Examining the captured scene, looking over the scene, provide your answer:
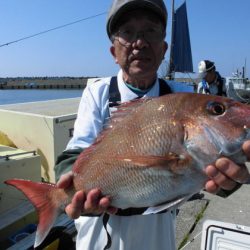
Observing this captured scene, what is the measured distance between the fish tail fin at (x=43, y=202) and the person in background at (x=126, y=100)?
5.6 inches

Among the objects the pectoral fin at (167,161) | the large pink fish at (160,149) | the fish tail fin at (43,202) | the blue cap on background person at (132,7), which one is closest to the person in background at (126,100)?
the blue cap on background person at (132,7)

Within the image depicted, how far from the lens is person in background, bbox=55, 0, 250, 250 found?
1971mm

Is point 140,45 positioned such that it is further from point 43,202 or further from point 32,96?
point 32,96

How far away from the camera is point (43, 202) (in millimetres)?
1781

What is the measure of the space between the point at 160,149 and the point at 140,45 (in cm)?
76

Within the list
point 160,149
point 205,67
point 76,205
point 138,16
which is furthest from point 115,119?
point 205,67

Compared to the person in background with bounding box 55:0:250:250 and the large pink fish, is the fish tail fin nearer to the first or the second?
the large pink fish

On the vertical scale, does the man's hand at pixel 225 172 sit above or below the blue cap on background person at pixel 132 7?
below

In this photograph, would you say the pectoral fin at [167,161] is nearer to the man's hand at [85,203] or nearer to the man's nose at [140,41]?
the man's hand at [85,203]

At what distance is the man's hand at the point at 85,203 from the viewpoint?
5.40 feet

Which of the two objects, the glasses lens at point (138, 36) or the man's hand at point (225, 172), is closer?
the man's hand at point (225, 172)

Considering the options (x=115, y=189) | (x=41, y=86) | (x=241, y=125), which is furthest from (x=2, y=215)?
(x=41, y=86)

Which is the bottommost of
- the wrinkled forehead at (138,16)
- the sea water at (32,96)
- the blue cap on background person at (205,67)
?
the sea water at (32,96)

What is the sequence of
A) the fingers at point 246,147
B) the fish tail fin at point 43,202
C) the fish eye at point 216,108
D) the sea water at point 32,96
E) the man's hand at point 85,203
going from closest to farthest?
the fingers at point 246,147 → the fish eye at point 216,108 → the man's hand at point 85,203 → the fish tail fin at point 43,202 → the sea water at point 32,96
